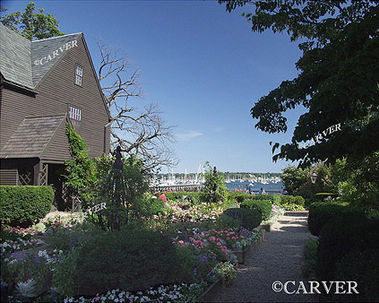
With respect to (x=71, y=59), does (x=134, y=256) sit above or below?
below

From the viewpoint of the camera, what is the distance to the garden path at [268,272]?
198 inches

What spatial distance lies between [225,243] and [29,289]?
4.60 metres

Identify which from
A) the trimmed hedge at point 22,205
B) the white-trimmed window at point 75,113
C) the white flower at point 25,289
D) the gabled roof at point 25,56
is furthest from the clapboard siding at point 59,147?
the white flower at point 25,289

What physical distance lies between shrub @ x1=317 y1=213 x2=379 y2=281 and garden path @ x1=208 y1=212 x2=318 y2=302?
3.01 feet

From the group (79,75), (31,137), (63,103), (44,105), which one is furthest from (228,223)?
(79,75)

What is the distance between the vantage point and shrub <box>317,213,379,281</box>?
4.12m

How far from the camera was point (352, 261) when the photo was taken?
380 cm

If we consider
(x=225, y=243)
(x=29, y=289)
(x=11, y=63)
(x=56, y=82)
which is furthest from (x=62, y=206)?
(x=29, y=289)

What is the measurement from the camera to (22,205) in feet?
35.8

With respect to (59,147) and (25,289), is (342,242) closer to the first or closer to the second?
(25,289)

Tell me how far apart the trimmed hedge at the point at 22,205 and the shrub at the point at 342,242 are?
10.5m

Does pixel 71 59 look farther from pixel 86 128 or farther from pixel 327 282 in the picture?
pixel 327 282

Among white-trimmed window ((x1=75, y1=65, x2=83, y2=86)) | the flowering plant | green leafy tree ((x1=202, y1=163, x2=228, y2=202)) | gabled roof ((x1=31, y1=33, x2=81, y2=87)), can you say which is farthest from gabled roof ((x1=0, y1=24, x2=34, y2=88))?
the flowering plant

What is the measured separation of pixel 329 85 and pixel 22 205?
11.2 metres
